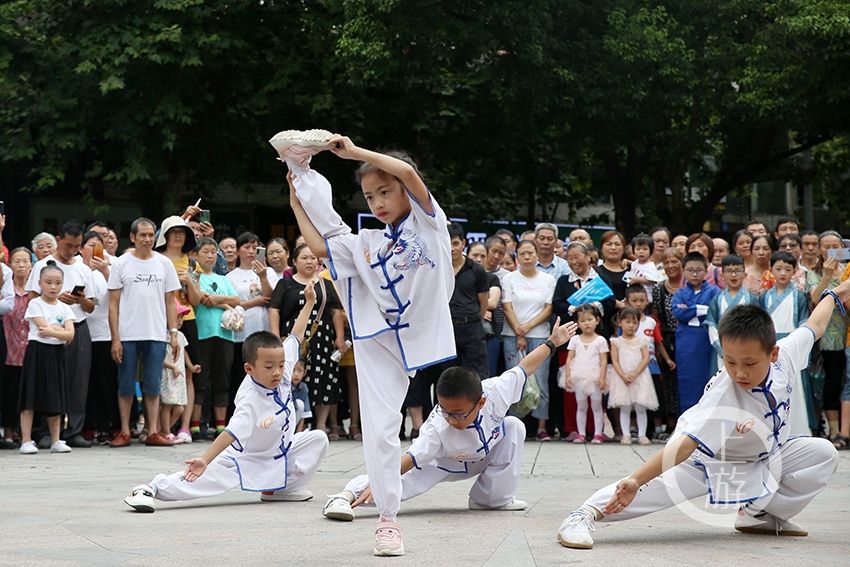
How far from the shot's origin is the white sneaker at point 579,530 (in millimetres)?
6055

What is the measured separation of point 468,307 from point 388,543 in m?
6.65

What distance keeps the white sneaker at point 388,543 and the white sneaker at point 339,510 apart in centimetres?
111

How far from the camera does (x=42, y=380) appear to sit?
11.7m

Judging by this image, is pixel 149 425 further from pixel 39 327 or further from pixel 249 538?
pixel 249 538

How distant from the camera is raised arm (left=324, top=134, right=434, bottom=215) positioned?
593 cm

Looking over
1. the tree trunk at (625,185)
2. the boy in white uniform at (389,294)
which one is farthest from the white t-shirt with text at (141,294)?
the tree trunk at (625,185)

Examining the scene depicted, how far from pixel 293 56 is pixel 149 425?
13777 millimetres

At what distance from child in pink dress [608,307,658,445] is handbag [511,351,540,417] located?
74 cm

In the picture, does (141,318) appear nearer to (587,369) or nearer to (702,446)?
(587,369)

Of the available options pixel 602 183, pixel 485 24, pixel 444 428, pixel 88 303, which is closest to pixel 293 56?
pixel 485 24

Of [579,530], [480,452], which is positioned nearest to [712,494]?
[579,530]

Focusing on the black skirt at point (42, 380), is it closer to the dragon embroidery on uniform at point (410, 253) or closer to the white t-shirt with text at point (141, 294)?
the white t-shirt with text at point (141, 294)

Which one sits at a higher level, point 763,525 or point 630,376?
point 630,376

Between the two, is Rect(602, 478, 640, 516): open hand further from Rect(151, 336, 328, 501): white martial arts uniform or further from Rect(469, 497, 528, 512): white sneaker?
Rect(151, 336, 328, 501): white martial arts uniform
